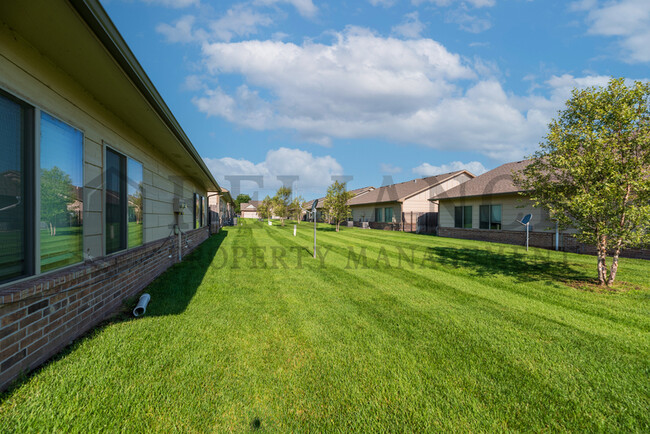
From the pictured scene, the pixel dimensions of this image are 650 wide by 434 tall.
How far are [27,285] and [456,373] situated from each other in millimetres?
4027

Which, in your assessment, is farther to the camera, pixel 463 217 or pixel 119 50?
pixel 463 217

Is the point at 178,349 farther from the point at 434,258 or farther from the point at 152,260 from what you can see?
the point at 434,258

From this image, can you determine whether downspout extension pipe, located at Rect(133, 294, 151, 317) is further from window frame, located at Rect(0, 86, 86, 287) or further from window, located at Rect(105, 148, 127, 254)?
window frame, located at Rect(0, 86, 86, 287)

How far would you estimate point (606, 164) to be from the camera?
561 centimetres

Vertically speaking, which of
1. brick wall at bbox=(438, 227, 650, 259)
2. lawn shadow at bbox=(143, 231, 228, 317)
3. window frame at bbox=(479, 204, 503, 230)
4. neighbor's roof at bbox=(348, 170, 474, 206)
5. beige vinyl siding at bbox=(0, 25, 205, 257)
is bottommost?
lawn shadow at bbox=(143, 231, 228, 317)

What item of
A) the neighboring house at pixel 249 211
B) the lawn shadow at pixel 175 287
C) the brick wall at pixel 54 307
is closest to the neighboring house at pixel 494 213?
the lawn shadow at pixel 175 287

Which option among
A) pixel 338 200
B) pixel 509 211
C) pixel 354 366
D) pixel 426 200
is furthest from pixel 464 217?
pixel 354 366

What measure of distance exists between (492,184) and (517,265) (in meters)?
9.38

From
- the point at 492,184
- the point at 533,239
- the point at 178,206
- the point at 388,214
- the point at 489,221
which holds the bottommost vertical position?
the point at 533,239

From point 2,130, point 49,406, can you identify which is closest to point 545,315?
point 49,406

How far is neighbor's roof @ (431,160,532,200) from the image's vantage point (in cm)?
1510

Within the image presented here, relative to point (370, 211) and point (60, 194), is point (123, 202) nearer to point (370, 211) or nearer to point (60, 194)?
point (60, 194)

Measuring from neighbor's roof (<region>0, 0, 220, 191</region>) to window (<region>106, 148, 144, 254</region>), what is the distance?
824 millimetres

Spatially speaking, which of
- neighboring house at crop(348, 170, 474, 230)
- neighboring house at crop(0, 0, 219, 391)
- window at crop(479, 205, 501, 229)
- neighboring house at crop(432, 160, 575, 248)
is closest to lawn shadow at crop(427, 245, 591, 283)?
neighboring house at crop(432, 160, 575, 248)
